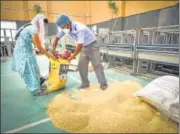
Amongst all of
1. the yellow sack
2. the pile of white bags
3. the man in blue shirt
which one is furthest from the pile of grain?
the man in blue shirt

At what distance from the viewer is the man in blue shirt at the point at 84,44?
2320 mm

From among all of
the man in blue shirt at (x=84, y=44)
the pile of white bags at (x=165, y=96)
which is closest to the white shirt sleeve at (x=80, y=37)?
the man in blue shirt at (x=84, y=44)

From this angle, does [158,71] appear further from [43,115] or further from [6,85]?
[6,85]

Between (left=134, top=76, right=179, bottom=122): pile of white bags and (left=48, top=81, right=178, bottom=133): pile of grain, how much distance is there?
0.10 meters

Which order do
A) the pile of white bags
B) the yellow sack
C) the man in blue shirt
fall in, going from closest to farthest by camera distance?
the pile of white bags < the man in blue shirt < the yellow sack

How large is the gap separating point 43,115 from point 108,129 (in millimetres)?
770

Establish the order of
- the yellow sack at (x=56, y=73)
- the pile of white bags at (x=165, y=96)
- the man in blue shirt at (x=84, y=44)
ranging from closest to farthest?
the pile of white bags at (x=165, y=96) → the man in blue shirt at (x=84, y=44) → the yellow sack at (x=56, y=73)

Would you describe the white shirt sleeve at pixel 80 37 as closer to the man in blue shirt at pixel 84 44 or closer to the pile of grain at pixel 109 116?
the man in blue shirt at pixel 84 44

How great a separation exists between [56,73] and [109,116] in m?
1.18

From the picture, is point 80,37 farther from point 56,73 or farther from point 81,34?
point 56,73

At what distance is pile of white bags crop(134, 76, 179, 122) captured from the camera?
148cm

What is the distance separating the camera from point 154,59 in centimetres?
309

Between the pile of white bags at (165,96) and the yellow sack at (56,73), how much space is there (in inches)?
47.6

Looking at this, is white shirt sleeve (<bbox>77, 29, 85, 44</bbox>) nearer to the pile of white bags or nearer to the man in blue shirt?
the man in blue shirt
